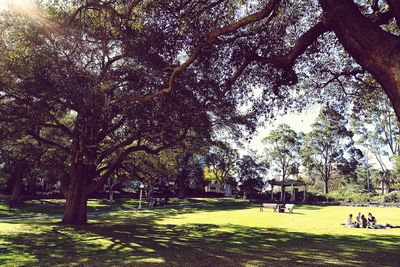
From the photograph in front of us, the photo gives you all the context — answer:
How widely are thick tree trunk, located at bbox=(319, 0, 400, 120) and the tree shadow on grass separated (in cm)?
634

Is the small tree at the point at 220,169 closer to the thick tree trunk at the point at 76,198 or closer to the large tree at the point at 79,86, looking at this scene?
the thick tree trunk at the point at 76,198

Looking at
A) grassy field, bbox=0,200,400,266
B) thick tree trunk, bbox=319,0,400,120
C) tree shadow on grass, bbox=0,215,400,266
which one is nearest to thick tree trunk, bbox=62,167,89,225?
grassy field, bbox=0,200,400,266

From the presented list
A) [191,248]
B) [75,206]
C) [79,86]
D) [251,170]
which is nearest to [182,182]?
[251,170]

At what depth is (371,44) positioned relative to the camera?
6871 millimetres

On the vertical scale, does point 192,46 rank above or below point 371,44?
above

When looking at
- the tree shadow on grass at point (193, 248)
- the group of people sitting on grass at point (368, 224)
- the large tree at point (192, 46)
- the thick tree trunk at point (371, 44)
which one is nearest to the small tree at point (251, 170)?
the group of people sitting on grass at point (368, 224)

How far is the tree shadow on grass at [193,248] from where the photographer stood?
34.9 ft

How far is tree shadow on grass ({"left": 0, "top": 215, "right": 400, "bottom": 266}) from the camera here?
10.6 metres

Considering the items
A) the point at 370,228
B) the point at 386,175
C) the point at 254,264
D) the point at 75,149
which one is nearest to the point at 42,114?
the point at 75,149

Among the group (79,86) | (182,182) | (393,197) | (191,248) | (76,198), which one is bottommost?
(191,248)

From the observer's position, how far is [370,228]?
22.0 meters

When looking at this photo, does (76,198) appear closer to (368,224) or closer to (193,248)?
(193,248)

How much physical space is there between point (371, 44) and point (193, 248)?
9.67 m

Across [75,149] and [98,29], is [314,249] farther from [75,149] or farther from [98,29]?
[75,149]
